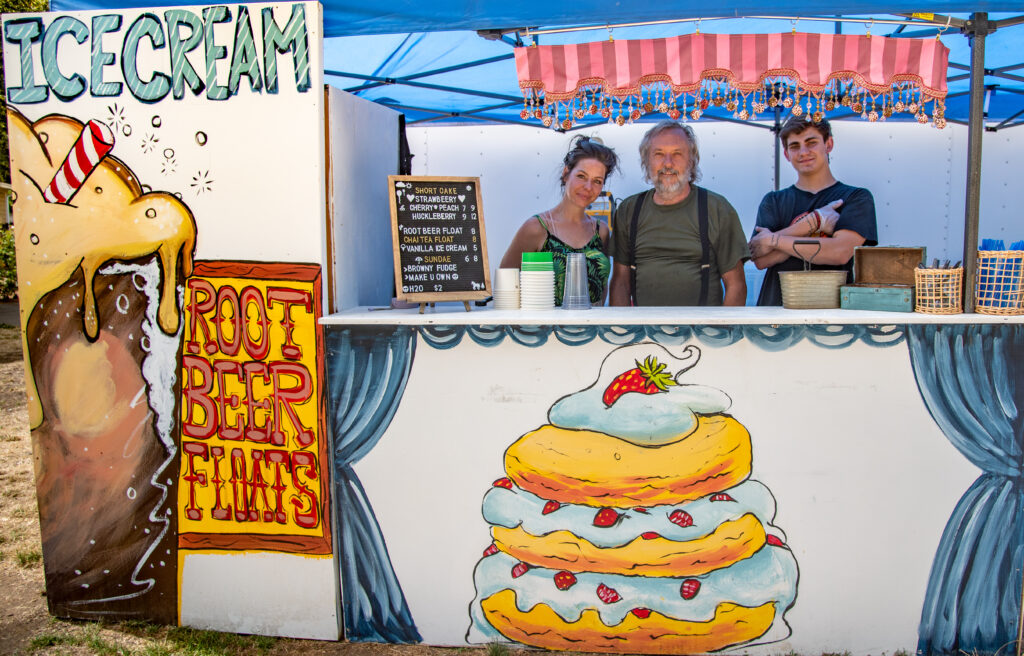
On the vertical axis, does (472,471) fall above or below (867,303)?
below

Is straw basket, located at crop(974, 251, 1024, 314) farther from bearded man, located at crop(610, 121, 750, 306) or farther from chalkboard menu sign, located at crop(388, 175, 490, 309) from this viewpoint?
chalkboard menu sign, located at crop(388, 175, 490, 309)

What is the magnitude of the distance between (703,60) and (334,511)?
88.5 inches

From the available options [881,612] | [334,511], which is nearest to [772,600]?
[881,612]

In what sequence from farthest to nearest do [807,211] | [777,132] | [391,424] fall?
1. [777,132]
2. [807,211]
3. [391,424]

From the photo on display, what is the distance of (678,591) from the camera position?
260 cm

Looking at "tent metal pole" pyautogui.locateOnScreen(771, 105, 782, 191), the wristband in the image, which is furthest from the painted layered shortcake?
"tent metal pole" pyautogui.locateOnScreen(771, 105, 782, 191)

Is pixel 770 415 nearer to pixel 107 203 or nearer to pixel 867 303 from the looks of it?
pixel 867 303

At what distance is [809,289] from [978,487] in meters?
0.93

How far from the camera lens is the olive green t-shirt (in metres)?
3.94

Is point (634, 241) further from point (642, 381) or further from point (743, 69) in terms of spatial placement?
point (642, 381)

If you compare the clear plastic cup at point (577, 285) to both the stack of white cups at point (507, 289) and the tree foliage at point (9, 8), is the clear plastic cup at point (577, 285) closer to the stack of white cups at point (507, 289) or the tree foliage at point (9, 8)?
the stack of white cups at point (507, 289)

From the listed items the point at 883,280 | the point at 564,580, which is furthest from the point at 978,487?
the point at 564,580

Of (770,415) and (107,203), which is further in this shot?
(107,203)

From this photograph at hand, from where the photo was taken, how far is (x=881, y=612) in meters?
2.59
